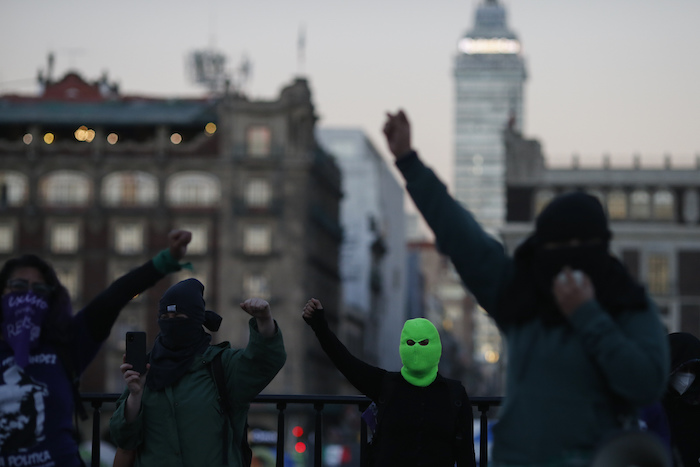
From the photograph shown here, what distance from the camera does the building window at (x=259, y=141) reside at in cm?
7125

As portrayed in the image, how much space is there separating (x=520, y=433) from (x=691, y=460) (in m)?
2.86

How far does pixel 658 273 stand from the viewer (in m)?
78.2

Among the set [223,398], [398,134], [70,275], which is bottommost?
[70,275]

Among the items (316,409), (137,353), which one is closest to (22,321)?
(137,353)

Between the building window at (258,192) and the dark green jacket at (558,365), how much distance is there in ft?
219

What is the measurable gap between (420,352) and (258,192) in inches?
2566

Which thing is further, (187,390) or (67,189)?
(67,189)

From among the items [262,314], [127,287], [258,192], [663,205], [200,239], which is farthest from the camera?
[663,205]

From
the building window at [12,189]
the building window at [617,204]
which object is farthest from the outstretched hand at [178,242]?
the building window at [617,204]

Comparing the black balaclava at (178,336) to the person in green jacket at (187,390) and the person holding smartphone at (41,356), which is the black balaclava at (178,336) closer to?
the person in green jacket at (187,390)

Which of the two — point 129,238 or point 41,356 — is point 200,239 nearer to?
point 129,238

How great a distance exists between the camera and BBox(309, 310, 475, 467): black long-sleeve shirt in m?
6.45

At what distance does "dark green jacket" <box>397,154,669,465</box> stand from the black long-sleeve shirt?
190 centimetres

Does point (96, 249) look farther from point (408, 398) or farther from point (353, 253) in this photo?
point (408, 398)
